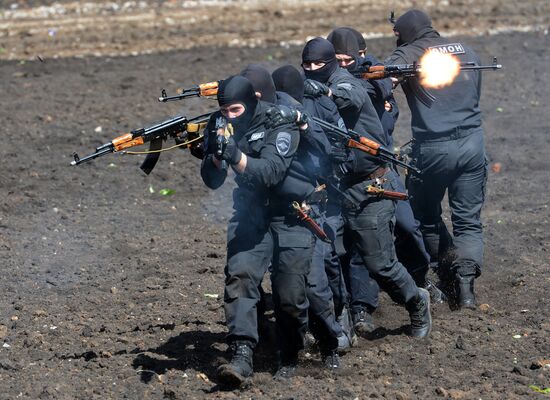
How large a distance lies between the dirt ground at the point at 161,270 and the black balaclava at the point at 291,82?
1.89 metres

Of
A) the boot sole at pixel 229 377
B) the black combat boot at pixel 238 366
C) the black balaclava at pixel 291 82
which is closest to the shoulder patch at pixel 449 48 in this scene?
the black balaclava at pixel 291 82

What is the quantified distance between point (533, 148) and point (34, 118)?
631cm

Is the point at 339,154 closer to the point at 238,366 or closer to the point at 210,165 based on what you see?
the point at 210,165

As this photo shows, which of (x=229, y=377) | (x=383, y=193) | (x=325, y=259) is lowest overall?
(x=229, y=377)

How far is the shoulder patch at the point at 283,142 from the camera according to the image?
22.4ft

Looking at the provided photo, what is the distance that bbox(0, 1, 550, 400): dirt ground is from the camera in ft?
23.4

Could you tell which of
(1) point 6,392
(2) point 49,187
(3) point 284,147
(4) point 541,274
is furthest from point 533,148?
(1) point 6,392

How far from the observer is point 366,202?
25.9 feet

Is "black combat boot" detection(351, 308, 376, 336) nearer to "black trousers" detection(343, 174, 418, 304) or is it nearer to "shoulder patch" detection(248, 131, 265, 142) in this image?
"black trousers" detection(343, 174, 418, 304)

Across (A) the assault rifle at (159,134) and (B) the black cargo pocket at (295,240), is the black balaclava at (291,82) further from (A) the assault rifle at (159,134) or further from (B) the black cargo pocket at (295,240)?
(B) the black cargo pocket at (295,240)

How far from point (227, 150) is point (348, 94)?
1.50 metres

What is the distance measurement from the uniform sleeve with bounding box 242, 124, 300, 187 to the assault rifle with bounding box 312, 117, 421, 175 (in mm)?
545

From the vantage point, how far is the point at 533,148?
13102 mm

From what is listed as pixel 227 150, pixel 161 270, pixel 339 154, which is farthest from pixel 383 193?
pixel 161 270
